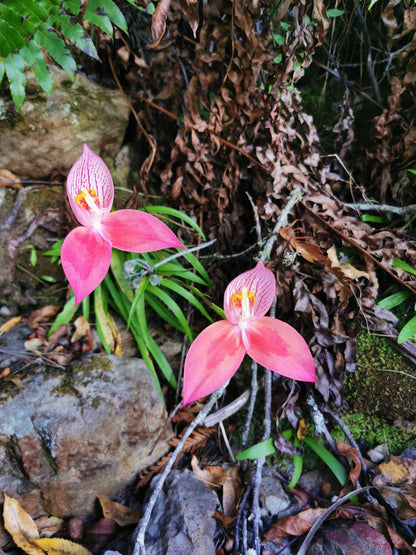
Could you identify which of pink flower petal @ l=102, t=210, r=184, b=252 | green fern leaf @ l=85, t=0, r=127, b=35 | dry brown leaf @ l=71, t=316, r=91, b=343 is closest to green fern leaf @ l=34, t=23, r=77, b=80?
green fern leaf @ l=85, t=0, r=127, b=35

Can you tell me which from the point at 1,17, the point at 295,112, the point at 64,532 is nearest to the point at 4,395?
the point at 64,532

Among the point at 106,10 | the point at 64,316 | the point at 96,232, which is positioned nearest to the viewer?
the point at 96,232

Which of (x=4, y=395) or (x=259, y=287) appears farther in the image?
(x=4, y=395)

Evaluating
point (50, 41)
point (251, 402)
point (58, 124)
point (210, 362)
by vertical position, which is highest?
point (50, 41)

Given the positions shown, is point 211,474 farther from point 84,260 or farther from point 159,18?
point 159,18

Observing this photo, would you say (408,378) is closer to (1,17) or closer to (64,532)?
(64,532)

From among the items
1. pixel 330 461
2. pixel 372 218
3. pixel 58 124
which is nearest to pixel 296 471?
pixel 330 461

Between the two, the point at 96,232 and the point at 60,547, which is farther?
the point at 60,547
